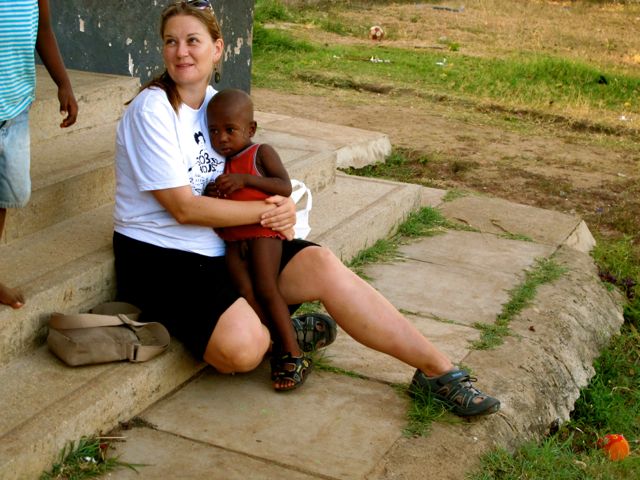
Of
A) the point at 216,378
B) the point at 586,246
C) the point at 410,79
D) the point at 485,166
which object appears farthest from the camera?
the point at 410,79

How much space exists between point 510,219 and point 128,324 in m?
2.98

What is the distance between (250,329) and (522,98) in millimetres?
6894

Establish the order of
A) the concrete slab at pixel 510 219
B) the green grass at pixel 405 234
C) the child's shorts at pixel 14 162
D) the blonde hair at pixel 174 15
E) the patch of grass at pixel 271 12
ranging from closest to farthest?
1. the child's shorts at pixel 14 162
2. the blonde hair at pixel 174 15
3. the green grass at pixel 405 234
4. the concrete slab at pixel 510 219
5. the patch of grass at pixel 271 12

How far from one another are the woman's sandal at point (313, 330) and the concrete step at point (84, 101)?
1.60 meters

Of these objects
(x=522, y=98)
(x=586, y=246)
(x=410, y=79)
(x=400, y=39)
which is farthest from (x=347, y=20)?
(x=586, y=246)

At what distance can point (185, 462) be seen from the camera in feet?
9.84

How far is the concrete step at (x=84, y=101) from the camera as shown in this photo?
4.52 m

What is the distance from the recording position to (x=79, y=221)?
4023 mm

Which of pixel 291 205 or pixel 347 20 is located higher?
pixel 291 205

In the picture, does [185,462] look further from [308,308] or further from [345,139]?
[345,139]

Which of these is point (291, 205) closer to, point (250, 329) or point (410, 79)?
point (250, 329)

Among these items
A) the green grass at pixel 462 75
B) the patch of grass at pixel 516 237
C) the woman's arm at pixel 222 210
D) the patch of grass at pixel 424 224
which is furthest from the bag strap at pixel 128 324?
the green grass at pixel 462 75

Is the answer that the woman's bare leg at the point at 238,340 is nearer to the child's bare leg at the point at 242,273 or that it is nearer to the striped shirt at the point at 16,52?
the child's bare leg at the point at 242,273

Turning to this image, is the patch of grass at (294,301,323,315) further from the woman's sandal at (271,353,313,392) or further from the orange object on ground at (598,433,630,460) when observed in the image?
the orange object on ground at (598,433,630,460)
